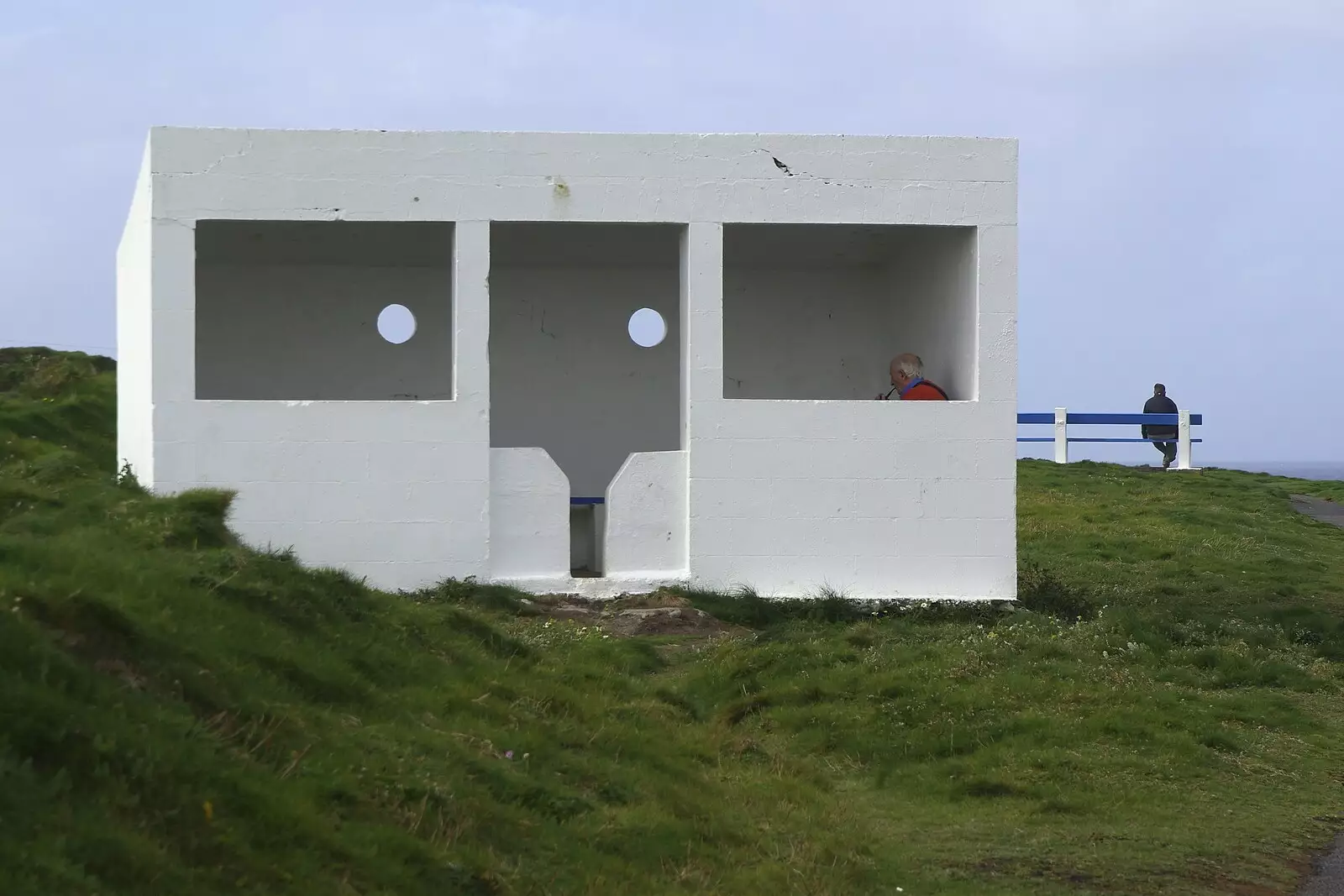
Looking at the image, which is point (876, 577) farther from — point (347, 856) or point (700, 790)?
point (347, 856)

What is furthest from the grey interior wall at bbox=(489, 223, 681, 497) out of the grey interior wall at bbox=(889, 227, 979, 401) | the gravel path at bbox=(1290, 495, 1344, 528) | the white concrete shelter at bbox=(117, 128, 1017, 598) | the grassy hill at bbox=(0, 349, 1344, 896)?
the gravel path at bbox=(1290, 495, 1344, 528)

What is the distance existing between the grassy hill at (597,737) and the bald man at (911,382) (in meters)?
2.06

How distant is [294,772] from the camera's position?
5477mm

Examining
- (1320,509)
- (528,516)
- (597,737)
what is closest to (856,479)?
(528,516)

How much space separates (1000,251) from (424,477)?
17.8ft

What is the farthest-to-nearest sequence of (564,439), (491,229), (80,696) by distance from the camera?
(564,439), (491,229), (80,696)

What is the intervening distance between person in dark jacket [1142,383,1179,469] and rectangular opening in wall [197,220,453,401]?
17016mm

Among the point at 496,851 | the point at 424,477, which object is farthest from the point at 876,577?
the point at 496,851

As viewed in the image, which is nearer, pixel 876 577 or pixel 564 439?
pixel 876 577

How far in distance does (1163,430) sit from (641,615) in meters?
19.4

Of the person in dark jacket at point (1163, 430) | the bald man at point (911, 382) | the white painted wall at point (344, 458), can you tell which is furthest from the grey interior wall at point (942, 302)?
the person in dark jacket at point (1163, 430)

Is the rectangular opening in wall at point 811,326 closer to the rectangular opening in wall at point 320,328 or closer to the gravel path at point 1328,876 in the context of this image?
the rectangular opening in wall at point 320,328

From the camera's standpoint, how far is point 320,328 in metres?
16.4

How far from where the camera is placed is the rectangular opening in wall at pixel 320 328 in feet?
53.2
